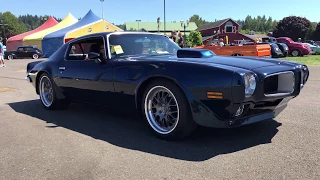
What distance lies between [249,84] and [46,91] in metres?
4.31

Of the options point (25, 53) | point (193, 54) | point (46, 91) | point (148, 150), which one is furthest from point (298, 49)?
point (25, 53)

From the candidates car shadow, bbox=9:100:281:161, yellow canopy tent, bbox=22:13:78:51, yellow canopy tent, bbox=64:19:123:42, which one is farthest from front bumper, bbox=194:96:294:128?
yellow canopy tent, bbox=22:13:78:51

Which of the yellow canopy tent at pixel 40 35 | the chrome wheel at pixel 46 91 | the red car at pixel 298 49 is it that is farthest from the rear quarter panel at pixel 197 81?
the yellow canopy tent at pixel 40 35

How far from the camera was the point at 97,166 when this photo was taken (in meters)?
3.36

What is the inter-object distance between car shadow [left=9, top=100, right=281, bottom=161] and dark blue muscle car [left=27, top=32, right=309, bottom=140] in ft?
0.76

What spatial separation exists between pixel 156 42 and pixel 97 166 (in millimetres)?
2595

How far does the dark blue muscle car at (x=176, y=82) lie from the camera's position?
3506mm

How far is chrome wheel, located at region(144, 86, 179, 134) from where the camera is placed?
4.00 meters

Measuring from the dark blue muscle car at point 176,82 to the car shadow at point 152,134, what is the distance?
0.76 ft

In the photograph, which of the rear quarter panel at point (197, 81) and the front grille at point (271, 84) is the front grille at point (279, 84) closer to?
the front grille at point (271, 84)

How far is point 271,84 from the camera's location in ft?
12.3

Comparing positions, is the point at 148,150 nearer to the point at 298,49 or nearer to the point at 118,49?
the point at 118,49

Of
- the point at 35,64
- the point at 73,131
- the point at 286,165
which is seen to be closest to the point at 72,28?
the point at 35,64

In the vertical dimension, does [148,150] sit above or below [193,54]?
below
